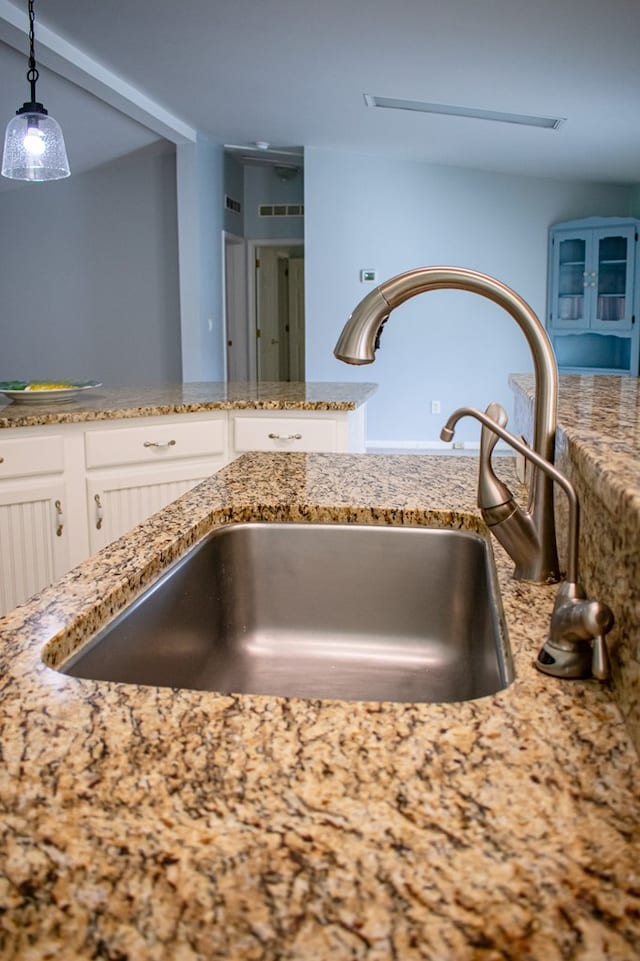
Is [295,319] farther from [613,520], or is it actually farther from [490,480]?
[613,520]

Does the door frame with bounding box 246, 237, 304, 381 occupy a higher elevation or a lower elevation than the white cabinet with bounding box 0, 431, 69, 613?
higher

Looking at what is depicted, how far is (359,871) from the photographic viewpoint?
44cm

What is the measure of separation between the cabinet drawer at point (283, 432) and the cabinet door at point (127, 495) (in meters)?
0.21

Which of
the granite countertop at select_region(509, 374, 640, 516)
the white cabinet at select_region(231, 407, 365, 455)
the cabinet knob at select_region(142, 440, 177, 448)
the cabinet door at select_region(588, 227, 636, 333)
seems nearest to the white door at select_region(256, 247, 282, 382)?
the cabinet door at select_region(588, 227, 636, 333)

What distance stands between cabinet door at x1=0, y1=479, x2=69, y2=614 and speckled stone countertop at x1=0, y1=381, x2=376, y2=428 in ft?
0.75

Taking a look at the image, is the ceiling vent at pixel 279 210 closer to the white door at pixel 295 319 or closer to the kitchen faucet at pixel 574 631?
the white door at pixel 295 319

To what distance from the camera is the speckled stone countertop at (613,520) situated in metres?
0.60

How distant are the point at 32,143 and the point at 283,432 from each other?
4.21 ft

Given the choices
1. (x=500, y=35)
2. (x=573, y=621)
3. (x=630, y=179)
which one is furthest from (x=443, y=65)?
(x=573, y=621)

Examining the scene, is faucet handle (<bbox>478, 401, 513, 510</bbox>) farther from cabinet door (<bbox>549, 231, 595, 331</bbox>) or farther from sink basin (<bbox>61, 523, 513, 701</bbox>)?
cabinet door (<bbox>549, 231, 595, 331</bbox>)

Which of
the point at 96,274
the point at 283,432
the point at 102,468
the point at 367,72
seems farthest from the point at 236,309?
the point at 102,468

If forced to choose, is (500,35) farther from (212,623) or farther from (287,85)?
(212,623)

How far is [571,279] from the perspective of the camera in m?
6.71

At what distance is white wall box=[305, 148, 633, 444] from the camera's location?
21.9 ft
